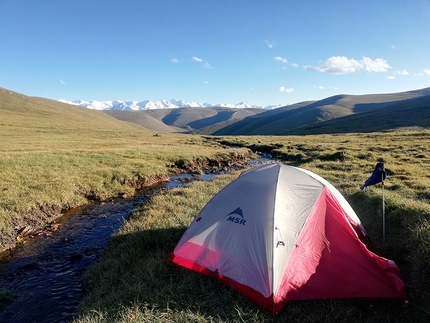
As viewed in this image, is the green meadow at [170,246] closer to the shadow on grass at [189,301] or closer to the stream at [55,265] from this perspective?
the shadow on grass at [189,301]

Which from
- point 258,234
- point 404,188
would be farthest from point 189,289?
point 404,188

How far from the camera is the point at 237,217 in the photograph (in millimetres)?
7422

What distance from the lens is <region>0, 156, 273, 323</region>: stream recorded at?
282 inches

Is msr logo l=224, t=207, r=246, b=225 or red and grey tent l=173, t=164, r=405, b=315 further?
msr logo l=224, t=207, r=246, b=225

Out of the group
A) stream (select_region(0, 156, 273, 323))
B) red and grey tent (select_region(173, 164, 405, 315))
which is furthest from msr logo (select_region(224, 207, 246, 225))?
stream (select_region(0, 156, 273, 323))

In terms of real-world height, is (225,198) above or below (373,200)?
above

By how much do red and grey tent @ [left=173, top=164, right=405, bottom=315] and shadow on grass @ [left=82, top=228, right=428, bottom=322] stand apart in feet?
0.69

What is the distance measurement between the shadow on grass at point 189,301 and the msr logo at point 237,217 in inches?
64.9

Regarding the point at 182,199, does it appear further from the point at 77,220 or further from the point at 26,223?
the point at 26,223

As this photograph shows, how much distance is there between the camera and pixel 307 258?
6.80 meters

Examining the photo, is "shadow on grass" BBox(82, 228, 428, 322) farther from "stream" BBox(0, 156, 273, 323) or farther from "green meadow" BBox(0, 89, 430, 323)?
"stream" BBox(0, 156, 273, 323)

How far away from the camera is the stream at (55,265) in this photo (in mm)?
7172

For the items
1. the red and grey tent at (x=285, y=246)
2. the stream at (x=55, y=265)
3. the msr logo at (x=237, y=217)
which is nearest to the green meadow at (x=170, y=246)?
the red and grey tent at (x=285, y=246)

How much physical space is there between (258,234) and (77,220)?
10427 mm
